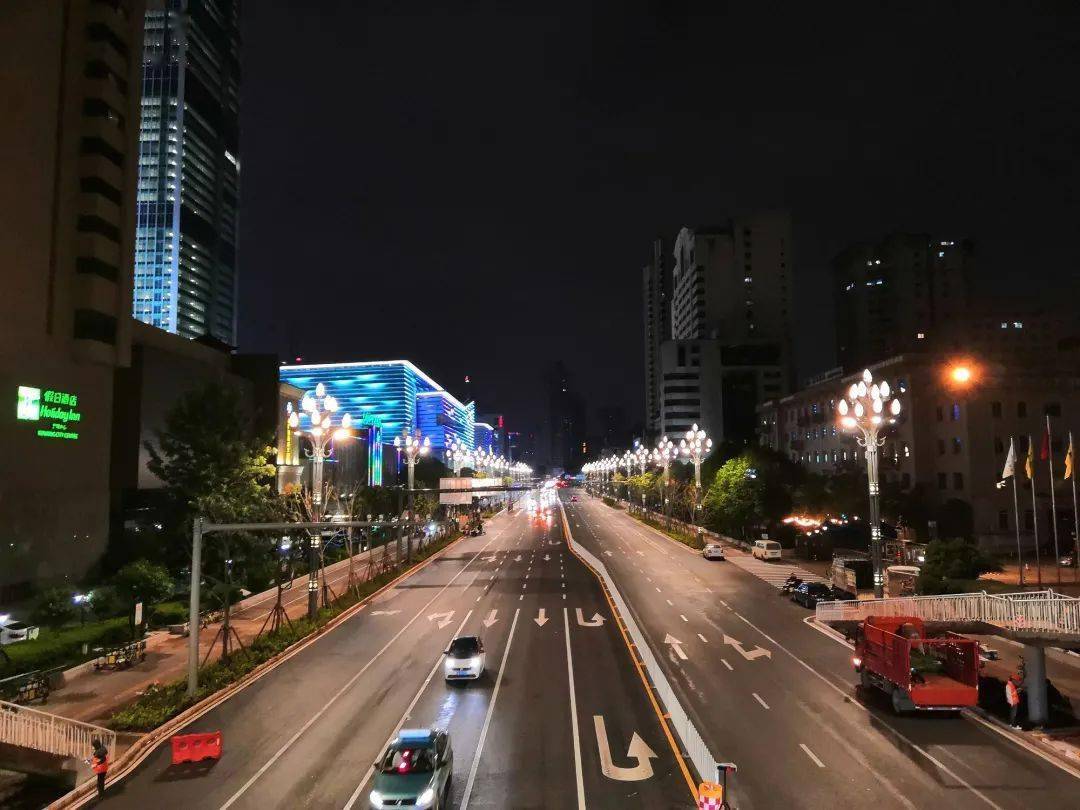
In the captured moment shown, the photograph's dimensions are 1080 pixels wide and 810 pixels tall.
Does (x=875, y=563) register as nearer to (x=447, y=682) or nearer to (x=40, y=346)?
(x=447, y=682)

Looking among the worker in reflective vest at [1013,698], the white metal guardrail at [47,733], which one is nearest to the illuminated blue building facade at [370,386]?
the white metal guardrail at [47,733]

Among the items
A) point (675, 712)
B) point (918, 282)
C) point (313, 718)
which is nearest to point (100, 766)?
point (313, 718)

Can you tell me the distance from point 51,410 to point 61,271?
9383 mm

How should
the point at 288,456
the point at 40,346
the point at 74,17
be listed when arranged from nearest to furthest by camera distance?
the point at 40,346 < the point at 74,17 < the point at 288,456

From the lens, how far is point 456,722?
2145cm

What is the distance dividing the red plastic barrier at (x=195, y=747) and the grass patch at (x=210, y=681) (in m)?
3.10

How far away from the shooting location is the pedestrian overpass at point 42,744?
1778 centimetres

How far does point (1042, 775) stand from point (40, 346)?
52465 millimetres

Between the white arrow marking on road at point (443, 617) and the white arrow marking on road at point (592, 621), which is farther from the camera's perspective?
the white arrow marking on road at point (443, 617)

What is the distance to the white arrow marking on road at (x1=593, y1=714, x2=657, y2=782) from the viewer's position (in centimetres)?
1736

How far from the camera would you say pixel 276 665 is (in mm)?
29078

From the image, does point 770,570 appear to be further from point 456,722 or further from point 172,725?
point 172,725

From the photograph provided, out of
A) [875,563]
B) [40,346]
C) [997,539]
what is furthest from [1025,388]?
[40,346]

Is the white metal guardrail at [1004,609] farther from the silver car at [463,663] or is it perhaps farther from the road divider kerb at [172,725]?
the road divider kerb at [172,725]
